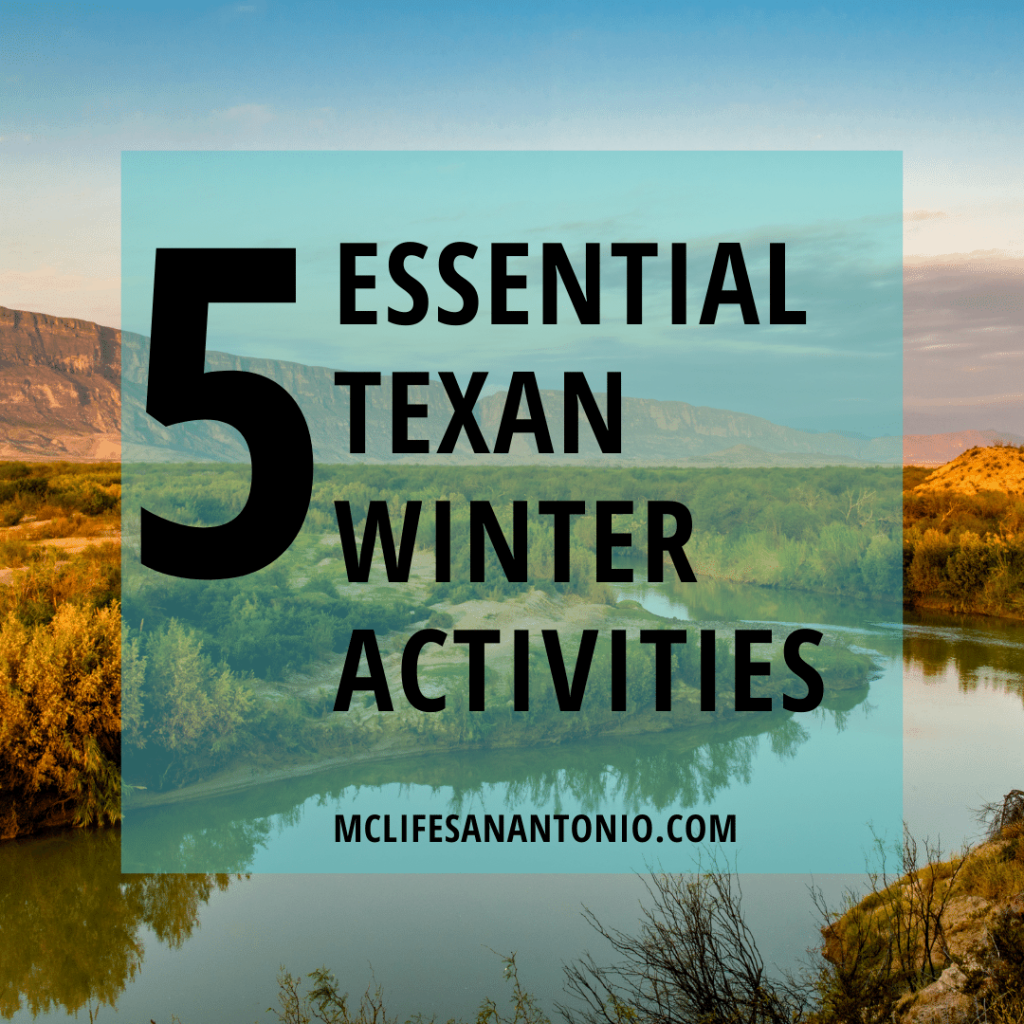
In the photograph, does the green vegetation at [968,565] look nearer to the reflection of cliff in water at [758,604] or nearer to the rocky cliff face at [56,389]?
the reflection of cliff in water at [758,604]

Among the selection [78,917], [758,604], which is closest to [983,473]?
[758,604]

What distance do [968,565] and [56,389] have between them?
2891 inches

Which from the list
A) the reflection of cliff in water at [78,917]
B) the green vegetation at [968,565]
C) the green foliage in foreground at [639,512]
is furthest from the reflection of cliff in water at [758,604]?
the reflection of cliff in water at [78,917]

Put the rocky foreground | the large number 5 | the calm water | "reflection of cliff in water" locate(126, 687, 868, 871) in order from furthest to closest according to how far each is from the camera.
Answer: "reflection of cliff in water" locate(126, 687, 868, 871) → the large number 5 → the calm water → the rocky foreground

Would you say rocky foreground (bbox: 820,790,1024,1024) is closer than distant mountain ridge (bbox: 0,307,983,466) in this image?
Yes

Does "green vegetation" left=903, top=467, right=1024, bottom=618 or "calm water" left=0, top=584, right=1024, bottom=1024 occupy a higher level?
"green vegetation" left=903, top=467, right=1024, bottom=618

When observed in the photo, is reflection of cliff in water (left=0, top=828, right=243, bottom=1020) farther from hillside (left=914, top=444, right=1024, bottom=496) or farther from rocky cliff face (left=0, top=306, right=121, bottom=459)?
rocky cliff face (left=0, top=306, right=121, bottom=459)

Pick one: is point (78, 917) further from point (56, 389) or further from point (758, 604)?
point (56, 389)

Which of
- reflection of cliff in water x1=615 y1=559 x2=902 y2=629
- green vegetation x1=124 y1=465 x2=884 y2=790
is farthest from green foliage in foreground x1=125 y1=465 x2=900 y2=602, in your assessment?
reflection of cliff in water x1=615 y1=559 x2=902 y2=629

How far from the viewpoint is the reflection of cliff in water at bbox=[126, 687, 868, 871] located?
38.1 feet

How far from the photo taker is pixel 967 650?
20.8m

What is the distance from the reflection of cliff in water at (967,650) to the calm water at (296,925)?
5.55 metres

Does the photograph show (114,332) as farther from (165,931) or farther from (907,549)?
(165,931)

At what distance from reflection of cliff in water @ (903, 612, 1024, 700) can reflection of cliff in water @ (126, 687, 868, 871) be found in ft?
16.5
